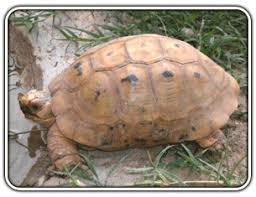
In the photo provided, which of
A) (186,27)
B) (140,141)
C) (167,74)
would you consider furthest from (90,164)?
(186,27)

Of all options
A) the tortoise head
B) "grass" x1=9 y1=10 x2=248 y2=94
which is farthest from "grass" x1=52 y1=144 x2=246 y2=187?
"grass" x1=9 y1=10 x2=248 y2=94

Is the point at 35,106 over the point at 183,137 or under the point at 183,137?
over

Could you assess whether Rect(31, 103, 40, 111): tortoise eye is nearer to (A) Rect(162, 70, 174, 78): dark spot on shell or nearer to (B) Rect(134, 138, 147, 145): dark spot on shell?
(B) Rect(134, 138, 147, 145): dark spot on shell

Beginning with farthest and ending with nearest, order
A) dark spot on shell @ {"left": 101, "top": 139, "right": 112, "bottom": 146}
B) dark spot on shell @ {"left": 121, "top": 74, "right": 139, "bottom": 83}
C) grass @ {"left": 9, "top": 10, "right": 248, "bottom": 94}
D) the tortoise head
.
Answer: grass @ {"left": 9, "top": 10, "right": 248, "bottom": 94} < the tortoise head < dark spot on shell @ {"left": 101, "top": 139, "right": 112, "bottom": 146} < dark spot on shell @ {"left": 121, "top": 74, "right": 139, "bottom": 83}

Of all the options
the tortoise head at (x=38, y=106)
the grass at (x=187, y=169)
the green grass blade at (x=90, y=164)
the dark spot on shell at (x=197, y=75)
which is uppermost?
the dark spot on shell at (x=197, y=75)

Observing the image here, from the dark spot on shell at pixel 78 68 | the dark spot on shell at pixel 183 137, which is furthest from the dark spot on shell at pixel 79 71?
the dark spot on shell at pixel 183 137

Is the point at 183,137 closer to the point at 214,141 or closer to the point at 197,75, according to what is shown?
the point at 214,141

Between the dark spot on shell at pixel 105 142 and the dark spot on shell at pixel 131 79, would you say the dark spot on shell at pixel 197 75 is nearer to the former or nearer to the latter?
the dark spot on shell at pixel 131 79

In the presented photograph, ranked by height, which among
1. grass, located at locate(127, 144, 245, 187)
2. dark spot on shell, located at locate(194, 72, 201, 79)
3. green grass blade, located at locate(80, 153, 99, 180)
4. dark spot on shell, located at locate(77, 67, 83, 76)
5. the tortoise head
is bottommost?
grass, located at locate(127, 144, 245, 187)

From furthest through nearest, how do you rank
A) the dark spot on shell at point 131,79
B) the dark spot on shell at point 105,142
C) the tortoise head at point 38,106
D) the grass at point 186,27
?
the grass at point 186,27 → the tortoise head at point 38,106 → the dark spot on shell at point 105,142 → the dark spot on shell at point 131,79
